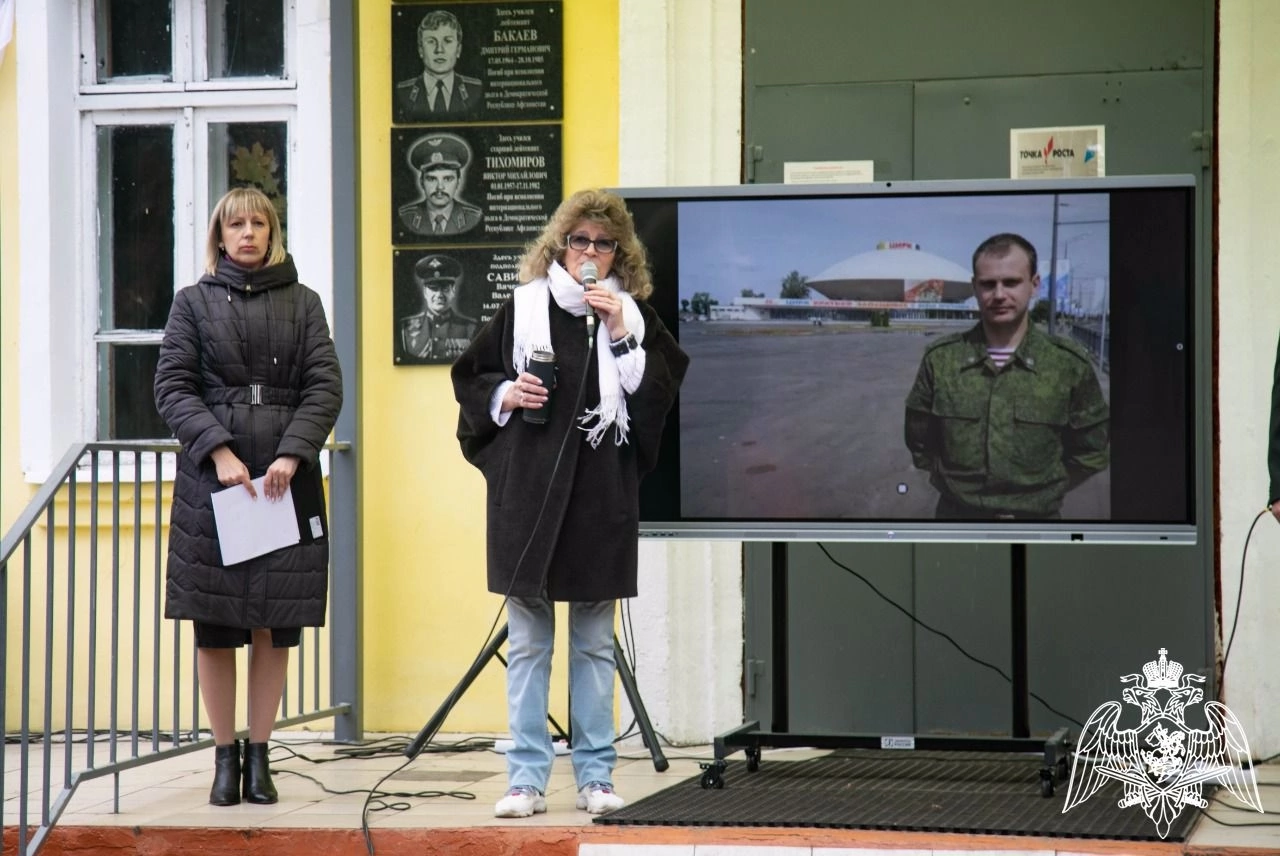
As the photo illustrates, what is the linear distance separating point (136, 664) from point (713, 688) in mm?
2157

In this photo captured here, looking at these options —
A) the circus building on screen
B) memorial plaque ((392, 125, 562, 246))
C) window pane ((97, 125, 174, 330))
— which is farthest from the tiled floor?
memorial plaque ((392, 125, 562, 246))

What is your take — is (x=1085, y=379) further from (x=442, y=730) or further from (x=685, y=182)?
(x=442, y=730)

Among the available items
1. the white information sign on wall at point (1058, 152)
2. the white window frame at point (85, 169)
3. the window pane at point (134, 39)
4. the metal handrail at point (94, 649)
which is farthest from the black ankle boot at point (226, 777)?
the white information sign on wall at point (1058, 152)

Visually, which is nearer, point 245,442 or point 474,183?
point 245,442

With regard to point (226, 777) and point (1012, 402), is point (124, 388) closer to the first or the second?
point (226, 777)

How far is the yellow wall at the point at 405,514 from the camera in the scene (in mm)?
6473

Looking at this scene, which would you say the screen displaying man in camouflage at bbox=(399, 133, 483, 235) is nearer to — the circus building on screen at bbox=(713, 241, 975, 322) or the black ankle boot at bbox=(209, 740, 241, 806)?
the circus building on screen at bbox=(713, 241, 975, 322)

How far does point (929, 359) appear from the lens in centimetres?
517

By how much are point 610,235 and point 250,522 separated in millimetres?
1395

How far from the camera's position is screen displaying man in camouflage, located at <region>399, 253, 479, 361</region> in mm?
6430

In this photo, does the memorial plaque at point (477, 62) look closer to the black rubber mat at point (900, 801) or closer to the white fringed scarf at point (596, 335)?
the white fringed scarf at point (596, 335)

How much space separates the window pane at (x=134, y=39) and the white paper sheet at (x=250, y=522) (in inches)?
101

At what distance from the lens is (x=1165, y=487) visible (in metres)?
5.09

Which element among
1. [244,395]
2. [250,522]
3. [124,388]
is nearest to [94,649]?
[250,522]
